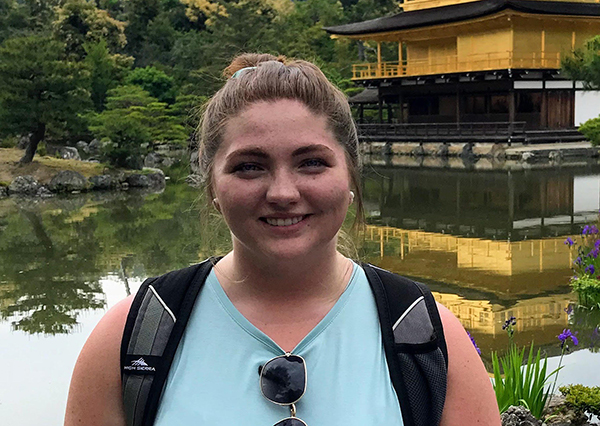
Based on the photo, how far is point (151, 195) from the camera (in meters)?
15.8

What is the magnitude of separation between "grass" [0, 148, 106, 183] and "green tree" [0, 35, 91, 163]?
0.82 meters

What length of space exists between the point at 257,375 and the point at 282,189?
32 centimetres

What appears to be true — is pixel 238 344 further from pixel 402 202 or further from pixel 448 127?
pixel 448 127

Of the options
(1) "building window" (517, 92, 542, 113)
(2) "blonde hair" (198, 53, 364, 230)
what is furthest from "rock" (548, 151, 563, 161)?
(2) "blonde hair" (198, 53, 364, 230)

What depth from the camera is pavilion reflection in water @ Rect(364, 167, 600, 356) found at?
5.82m

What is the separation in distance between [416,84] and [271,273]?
25.0 metres

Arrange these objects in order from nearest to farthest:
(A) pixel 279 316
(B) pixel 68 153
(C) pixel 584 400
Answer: (A) pixel 279 316 → (C) pixel 584 400 → (B) pixel 68 153

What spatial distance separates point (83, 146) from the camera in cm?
3038

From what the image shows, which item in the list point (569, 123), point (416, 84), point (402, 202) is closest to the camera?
point (402, 202)

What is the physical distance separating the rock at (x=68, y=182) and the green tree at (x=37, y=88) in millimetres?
1580

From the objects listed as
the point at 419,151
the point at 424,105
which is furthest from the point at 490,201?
the point at 424,105

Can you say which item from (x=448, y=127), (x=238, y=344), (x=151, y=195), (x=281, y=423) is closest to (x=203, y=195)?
(x=238, y=344)

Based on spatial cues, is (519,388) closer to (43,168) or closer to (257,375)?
(257,375)

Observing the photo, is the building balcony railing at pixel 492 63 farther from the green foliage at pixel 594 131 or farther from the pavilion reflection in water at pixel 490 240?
the green foliage at pixel 594 131
